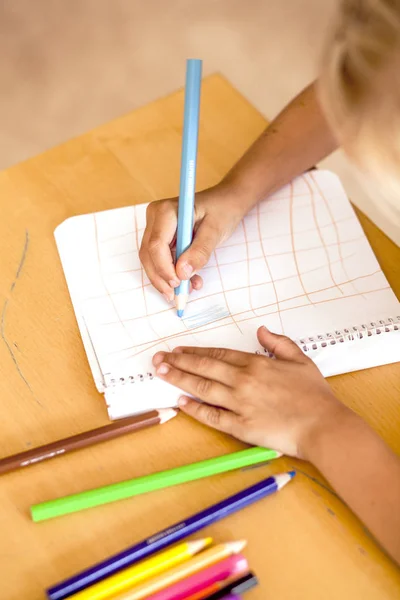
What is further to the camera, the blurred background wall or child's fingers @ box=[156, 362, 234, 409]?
the blurred background wall

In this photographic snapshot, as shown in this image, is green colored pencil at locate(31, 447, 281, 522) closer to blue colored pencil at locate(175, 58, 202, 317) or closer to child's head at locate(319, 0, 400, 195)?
blue colored pencil at locate(175, 58, 202, 317)

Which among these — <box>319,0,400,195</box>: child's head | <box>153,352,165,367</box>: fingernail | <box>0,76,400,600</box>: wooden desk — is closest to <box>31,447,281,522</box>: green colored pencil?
<box>0,76,400,600</box>: wooden desk

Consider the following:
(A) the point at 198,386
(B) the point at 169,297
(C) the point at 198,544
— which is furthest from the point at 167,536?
(B) the point at 169,297

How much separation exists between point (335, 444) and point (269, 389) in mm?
81

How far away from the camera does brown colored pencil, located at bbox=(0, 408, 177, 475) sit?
2.01ft

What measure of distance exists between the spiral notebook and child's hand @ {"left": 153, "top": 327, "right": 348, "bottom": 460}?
0.02 metres

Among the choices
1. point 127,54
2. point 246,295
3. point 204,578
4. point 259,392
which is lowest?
point 204,578

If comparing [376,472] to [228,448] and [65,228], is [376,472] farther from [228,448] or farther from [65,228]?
[65,228]

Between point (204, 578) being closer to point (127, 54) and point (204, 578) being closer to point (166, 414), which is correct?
point (166, 414)

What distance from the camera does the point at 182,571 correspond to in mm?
536

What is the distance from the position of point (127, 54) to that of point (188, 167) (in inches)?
56.4

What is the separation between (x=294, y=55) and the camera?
79.3 inches

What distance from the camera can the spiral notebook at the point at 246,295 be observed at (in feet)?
2.28

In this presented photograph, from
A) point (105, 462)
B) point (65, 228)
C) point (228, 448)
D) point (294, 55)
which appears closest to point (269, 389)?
point (228, 448)
